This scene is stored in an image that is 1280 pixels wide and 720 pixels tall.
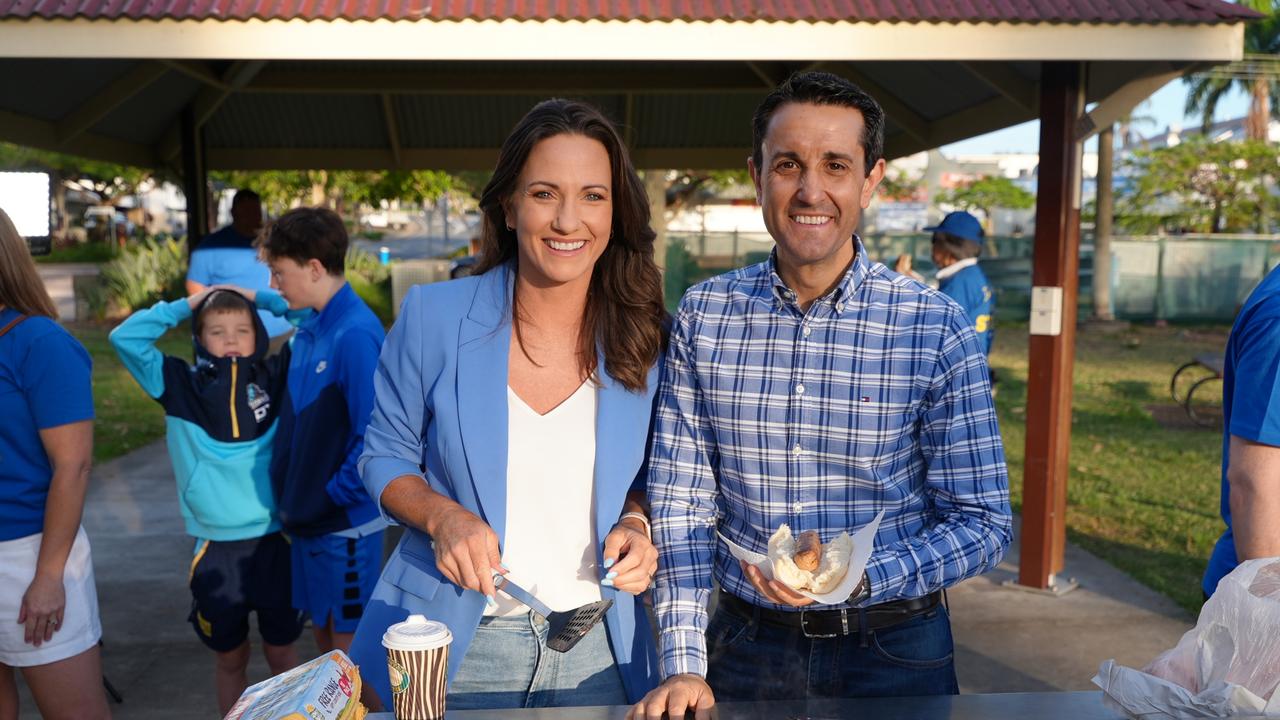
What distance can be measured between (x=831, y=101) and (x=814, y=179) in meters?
0.16

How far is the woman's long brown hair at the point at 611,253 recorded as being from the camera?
81.7 inches

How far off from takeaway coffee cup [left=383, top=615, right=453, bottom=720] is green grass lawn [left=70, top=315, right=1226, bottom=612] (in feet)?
17.1

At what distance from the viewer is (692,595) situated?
204cm

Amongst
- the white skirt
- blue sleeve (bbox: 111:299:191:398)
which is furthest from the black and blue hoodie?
the white skirt

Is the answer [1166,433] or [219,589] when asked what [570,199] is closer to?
[219,589]

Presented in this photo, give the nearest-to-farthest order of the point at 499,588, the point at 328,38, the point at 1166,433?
the point at 499,588
the point at 328,38
the point at 1166,433

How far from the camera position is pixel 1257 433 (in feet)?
6.43

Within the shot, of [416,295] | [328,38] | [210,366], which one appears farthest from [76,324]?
[416,295]

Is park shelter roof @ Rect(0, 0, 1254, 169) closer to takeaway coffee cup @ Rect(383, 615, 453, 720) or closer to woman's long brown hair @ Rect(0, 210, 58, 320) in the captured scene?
woman's long brown hair @ Rect(0, 210, 58, 320)

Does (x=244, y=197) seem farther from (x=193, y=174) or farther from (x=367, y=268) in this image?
(x=367, y=268)

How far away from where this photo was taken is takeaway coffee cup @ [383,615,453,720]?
64.2 inches

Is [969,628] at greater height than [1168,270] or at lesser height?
lesser

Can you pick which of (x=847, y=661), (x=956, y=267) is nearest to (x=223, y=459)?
(x=847, y=661)

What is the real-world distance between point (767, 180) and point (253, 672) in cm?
386
